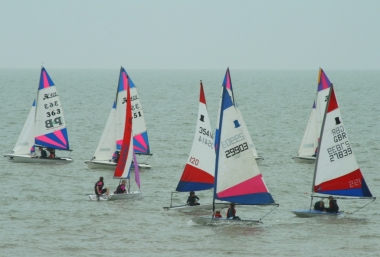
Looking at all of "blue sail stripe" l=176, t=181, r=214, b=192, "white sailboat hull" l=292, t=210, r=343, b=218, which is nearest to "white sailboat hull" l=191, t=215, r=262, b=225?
"white sailboat hull" l=292, t=210, r=343, b=218

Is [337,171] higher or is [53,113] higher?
[53,113]

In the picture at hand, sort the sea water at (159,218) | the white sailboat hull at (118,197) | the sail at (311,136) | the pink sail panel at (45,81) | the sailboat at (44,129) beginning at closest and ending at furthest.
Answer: the sea water at (159,218)
the white sailboat hull at (118,197)
the sail at (311,136)
the pink sail panel at (45,81)
the sailboat at (44,129)

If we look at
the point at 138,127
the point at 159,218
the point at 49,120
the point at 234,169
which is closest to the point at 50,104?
the point at 49,120

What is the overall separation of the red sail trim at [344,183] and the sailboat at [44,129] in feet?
72.6

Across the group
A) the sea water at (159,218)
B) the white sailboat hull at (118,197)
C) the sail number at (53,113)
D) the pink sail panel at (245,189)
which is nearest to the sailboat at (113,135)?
the sea water at (159,218)

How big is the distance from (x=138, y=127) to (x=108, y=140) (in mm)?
2309

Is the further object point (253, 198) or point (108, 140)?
point (108, 140)

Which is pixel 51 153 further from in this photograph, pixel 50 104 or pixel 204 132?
pixel 204 132

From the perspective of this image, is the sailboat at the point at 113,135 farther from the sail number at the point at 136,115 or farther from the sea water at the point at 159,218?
the sail number at the point at 136,115

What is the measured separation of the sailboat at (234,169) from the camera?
111ft

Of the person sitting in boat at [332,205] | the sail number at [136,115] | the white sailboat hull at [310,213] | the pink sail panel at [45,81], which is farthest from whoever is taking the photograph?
the pink sail panel at [45,81]

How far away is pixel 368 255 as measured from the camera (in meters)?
31.2

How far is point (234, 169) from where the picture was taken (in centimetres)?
3425

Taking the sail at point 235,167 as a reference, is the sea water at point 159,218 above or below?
below
